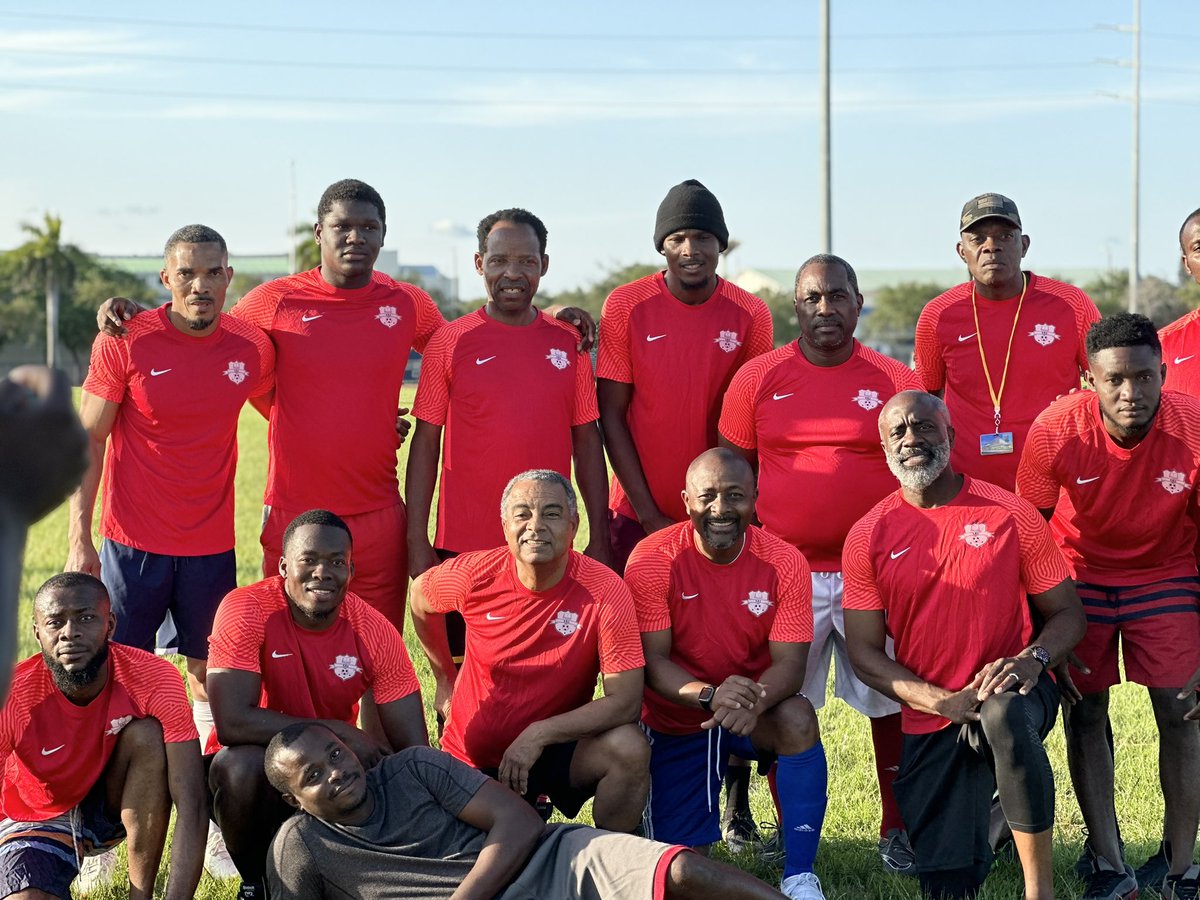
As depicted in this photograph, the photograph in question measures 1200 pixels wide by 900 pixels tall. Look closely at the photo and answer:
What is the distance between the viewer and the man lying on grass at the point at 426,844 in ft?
17.6

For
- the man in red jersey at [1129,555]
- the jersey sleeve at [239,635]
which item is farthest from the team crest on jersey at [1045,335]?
the jersey sleeve at [239,635]

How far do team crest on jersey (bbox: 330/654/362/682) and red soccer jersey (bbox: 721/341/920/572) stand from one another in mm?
2126

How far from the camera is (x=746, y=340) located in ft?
24.4

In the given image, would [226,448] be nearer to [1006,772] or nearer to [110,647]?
[110,647]

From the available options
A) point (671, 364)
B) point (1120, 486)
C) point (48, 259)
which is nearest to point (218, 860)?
point (671, 364)

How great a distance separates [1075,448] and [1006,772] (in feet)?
5.01

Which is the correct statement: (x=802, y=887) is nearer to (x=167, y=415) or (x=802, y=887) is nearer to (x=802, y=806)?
(x=802, y=806)

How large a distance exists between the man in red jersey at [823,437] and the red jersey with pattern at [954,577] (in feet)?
1.83

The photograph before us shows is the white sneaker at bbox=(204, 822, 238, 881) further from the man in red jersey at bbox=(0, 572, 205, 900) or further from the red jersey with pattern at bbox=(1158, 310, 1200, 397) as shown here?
the red jersey with pattern at bbox=(1158, 310, 1200, 397)

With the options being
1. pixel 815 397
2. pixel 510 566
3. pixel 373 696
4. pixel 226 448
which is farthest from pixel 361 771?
pixel 815 397

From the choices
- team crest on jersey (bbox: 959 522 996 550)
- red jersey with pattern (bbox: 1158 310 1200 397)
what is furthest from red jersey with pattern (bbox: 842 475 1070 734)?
red jersey with pattern (bbox: 1158 310 1200 397)

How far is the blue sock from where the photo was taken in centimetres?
606

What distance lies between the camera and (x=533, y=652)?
6.21m

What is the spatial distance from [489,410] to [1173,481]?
3122 millimetres
